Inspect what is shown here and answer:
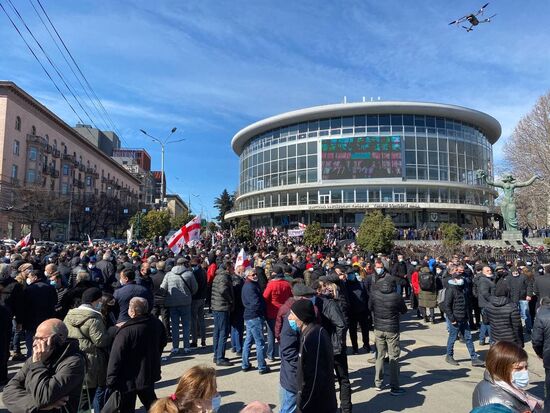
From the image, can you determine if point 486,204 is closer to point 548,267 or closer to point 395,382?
point 548,267

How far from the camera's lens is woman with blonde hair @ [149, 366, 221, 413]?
2.52 m

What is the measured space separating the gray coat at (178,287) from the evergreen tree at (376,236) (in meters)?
18.7

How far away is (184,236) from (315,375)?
37.1 ft

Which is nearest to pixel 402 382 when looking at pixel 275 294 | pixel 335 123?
pixel 275 294

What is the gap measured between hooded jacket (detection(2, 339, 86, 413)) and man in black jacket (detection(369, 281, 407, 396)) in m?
4.74

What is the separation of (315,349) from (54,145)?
67.5 m

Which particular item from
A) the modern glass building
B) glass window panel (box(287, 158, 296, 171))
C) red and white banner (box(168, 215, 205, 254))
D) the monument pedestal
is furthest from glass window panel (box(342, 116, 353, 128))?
red and white banner (box(168, 215, 205, 254))

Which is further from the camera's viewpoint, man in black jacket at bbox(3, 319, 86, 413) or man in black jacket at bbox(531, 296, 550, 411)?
man in black jacket at bbox(531, 296, 550, 411)

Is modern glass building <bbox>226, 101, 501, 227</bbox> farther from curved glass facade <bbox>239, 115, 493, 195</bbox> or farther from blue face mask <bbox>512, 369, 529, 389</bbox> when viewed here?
blue face mask <bbox>512, 369, 529, 389</bbox>

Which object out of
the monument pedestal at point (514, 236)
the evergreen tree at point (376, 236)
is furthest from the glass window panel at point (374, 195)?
the evergreen tree at point (376, 236)

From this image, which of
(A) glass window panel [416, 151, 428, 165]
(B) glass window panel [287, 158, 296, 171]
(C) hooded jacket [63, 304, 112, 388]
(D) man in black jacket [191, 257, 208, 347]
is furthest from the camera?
(B) glass window panel [287, 158, 296, 171]

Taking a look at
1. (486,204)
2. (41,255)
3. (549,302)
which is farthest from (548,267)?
(486,204)

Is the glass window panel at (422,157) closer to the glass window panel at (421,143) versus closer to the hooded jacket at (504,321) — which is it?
the glass window panel at (421,143)

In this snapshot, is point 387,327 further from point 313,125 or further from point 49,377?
point 313,125
